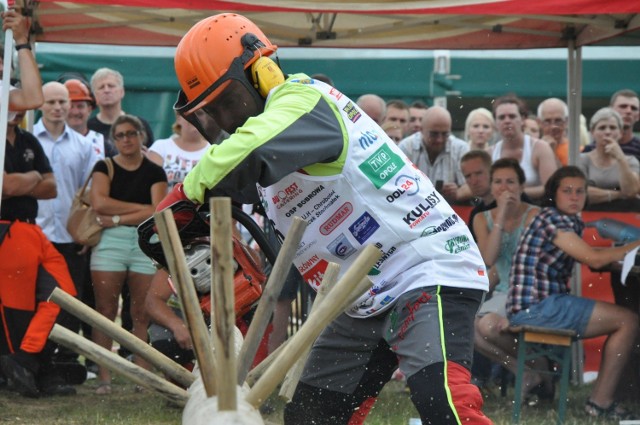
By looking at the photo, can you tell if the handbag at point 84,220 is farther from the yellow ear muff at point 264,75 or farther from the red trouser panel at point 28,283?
the yellow ear muff at point 264,75

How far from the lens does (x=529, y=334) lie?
7.30m

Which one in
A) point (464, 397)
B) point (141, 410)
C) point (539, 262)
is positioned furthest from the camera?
point (539, 262)

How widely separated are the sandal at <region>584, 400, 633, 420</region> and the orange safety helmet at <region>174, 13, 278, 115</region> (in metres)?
4.50

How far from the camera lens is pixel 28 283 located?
24.7 ft

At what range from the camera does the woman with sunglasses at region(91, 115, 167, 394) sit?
7.91 meters

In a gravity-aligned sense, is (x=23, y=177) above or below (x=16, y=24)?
below

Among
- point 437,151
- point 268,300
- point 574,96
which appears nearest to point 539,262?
point 437,151

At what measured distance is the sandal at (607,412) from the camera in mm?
7270

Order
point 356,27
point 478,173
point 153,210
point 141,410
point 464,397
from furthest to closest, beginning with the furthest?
point 356,27 < point 478,173 < point 153,210 < point 141,410 < point 464,397

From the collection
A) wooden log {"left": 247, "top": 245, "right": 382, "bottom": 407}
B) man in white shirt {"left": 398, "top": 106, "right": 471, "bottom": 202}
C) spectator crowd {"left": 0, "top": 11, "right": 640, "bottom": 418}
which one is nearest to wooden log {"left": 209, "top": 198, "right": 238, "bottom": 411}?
wooden log {"left": 247, "top": 245, "right": 382, "bottom": 407}

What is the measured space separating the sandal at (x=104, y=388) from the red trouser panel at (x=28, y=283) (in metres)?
0.56

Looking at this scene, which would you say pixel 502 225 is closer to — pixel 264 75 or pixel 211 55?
pixel 264 75

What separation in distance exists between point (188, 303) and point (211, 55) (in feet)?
4.29

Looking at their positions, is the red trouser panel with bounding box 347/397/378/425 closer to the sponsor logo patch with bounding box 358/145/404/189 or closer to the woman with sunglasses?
the sponsor logo patch with bounding box 358/145/404/189
